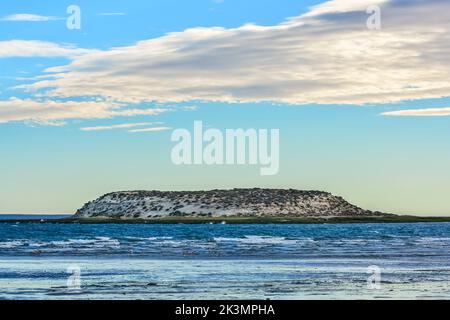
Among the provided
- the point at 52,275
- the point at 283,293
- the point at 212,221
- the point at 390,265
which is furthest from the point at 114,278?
the point at 212,221

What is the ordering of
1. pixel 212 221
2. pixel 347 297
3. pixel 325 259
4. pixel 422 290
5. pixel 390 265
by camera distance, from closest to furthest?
pixel 347 297 → pixel 422 290 → pixel 390 265 → pixel 325 259 → pixel 212 221

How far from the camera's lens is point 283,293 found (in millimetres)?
29484

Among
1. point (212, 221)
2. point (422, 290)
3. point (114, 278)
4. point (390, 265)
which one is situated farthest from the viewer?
point (212, 221)

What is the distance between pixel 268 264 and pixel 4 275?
13.7 metres

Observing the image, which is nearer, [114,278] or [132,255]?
[114,278]

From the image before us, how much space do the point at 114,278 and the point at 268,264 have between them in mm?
10844

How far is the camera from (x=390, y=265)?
43.2m

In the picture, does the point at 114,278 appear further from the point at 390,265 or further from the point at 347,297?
the point at 390,265
